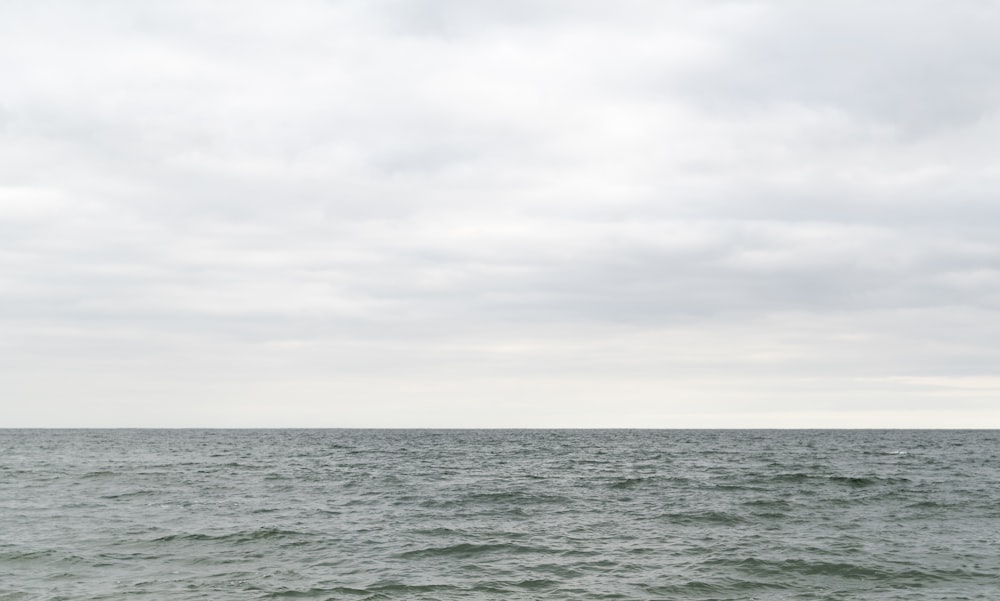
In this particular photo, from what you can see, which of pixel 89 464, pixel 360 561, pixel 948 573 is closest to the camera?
pixel 948 573

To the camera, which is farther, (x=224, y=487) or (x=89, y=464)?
(x=89, y=464)

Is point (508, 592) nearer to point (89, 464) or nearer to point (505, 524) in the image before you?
point (505, 524)

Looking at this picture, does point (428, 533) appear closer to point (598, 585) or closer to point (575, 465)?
point (598, 585)

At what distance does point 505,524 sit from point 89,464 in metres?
46.4

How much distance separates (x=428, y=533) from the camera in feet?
83.4

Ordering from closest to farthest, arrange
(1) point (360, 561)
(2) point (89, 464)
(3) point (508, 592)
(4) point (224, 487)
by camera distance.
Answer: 1. (3) point (508, 592)
2. (1) point (360, 561)
3. (4) point (224, 487)
4. (2) point (89, 464)

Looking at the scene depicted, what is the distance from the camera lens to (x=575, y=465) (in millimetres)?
60312

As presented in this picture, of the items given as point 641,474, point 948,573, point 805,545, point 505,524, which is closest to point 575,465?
point 641,474

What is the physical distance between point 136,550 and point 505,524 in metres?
12.2

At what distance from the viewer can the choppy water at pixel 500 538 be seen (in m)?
18.1

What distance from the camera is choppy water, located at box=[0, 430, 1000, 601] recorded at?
59.3 feet

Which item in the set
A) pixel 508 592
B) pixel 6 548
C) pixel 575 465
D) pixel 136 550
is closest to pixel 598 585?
pixel 508 592

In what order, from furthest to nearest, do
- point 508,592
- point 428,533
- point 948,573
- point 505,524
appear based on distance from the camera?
point 505,524 < point 428,533 < point 948,573 < point 508,592

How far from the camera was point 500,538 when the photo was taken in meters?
24.3
